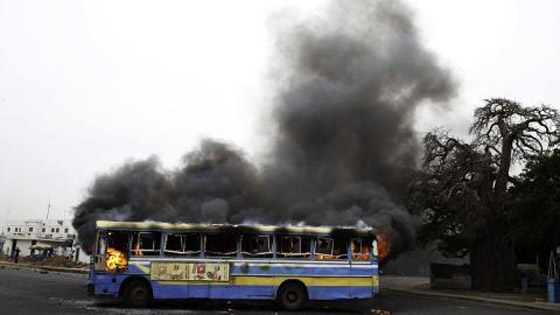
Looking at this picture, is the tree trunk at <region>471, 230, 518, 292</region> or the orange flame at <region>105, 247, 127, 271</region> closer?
the orange flame at <region>105, 247, 127, 271</region>

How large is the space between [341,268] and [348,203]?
19.3 ft

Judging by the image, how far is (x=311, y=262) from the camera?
1583 centimetres

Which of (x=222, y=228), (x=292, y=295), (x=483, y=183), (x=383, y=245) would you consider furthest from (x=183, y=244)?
(x=483, y=183)

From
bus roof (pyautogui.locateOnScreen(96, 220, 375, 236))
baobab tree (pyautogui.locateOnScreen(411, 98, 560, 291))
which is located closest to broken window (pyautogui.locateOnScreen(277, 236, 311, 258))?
bus roof (pyautogui.locateOnScreen(96, 220, 375, 236))

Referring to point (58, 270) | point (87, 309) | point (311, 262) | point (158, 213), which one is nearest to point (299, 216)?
point (311, 262)

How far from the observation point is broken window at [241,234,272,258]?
15844mm

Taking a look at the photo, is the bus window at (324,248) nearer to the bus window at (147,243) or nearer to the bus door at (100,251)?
the bus window at (147,243)

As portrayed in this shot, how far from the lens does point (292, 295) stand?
51.9 ft

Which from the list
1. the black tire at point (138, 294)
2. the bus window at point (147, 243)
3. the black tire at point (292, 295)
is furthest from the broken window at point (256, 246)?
the black tire at point (138, 294)

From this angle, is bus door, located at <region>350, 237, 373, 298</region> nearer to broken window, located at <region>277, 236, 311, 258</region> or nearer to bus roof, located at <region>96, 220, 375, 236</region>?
bus roof, located at <region>96, 220, 375, 236</region>

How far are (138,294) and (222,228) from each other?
329cm

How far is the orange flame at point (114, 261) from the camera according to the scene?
15422 millimetres

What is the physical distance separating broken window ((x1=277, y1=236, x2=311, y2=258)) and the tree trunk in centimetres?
1420

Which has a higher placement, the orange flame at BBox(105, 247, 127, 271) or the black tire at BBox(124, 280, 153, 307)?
the orange flame at BBox(105, 247, 127, 271)
